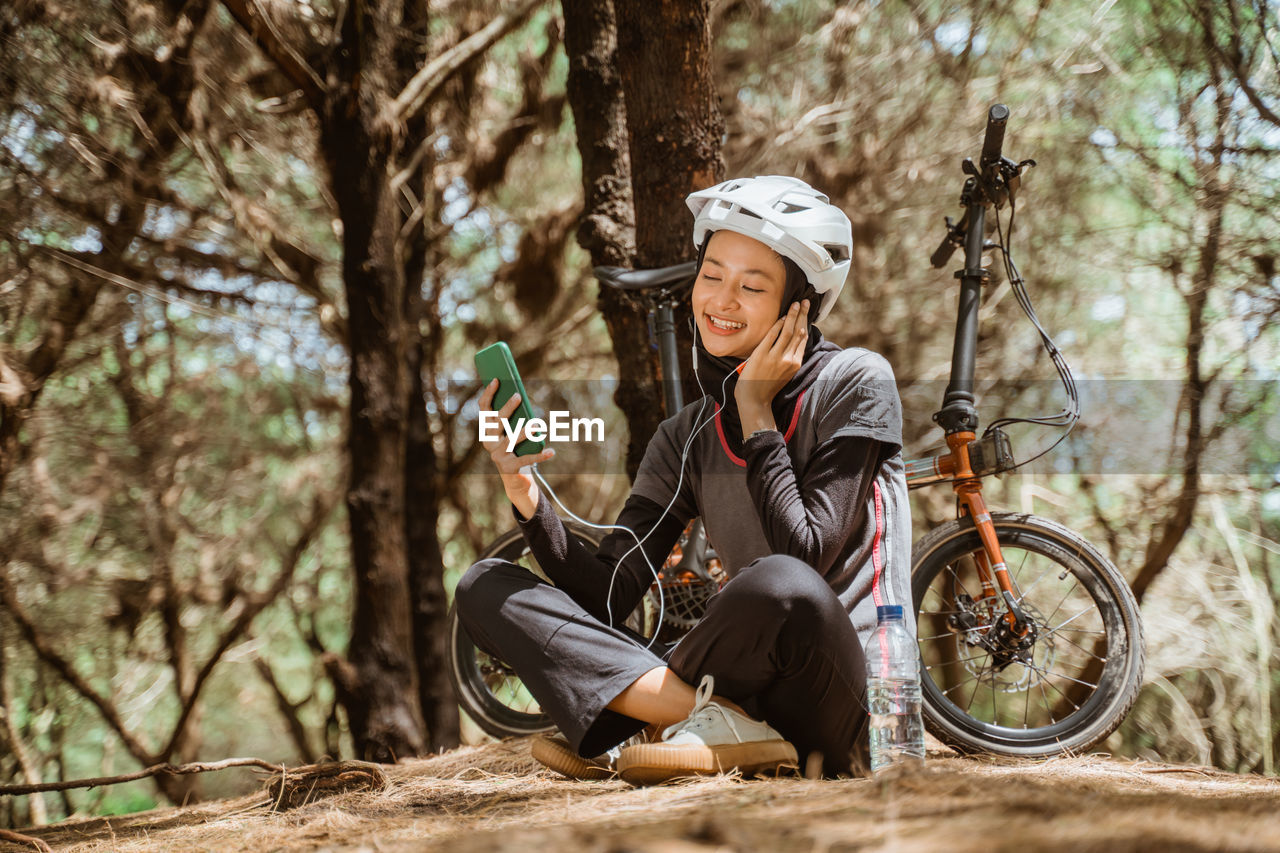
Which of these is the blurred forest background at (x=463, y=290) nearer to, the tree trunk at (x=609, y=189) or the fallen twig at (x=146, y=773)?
the tree trunk at (x=609, y=189)

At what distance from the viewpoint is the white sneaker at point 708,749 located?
6.69ft

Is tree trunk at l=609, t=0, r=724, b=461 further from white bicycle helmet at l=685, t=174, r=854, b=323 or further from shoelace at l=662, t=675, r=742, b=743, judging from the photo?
shoelace at l=662, t=675, r=742, b=743

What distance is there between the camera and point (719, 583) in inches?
131

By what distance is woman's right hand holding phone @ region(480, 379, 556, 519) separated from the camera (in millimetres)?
2445

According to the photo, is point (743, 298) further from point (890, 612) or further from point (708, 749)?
point (708, 749)

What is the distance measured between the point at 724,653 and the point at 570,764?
1.93ft

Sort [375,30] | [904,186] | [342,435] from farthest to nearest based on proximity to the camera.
A: [342,435] → [904,186] → [375,30]

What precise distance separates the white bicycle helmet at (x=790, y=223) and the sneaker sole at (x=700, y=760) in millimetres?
1197

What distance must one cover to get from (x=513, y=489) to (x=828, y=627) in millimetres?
925

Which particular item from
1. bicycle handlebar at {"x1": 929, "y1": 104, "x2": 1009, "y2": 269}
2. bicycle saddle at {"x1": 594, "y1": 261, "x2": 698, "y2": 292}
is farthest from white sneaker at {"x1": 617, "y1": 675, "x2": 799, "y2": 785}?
bicycle handlebar at {"x1": 929, "y1": 104, "x2": 1009, "y2": 269}

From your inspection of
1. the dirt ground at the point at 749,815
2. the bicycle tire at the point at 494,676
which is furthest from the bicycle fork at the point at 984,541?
the bicycle tire at the point at 494,676

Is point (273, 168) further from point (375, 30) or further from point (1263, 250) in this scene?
point (1263, 250)

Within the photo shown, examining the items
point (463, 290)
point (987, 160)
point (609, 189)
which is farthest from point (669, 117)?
point (463, 290)

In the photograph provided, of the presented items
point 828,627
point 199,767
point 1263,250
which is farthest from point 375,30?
point 1263,250
